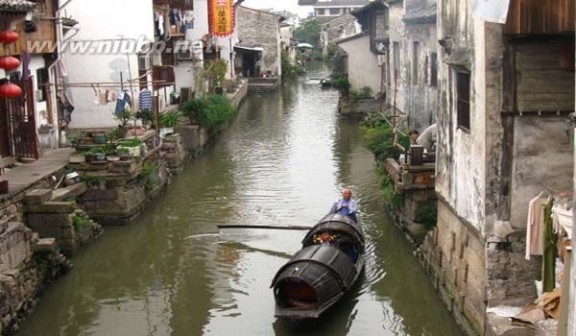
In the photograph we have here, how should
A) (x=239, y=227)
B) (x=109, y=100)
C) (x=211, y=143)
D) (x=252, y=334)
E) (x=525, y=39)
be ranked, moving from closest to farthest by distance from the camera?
(x=525, y=39) → (x=252, y=334) → (x=239, y=227) → (x=109, y=100) → (x=211, y=143)

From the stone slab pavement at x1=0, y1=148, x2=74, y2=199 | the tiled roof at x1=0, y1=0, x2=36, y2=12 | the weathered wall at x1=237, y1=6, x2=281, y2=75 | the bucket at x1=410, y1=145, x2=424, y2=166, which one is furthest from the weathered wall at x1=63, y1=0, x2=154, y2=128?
the weathered wall at x1=237, y1=6, x2=281, y2=75

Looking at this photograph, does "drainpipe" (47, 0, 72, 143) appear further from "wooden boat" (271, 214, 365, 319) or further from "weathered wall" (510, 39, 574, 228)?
"weathered wall" (510, 39, 574, 228)

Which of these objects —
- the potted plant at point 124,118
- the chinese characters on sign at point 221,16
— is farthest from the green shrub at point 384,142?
the chinese characters on sign at point 221,16

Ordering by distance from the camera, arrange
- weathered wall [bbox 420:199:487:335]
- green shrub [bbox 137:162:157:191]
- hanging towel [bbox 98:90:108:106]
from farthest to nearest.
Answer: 1. hanging towel [bbox 98:90:108:106]
2. green shrub [bbox 137:162:157:191]
3. weathered wall [bbox 420:199:487:335]

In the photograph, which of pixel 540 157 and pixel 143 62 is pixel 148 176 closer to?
pixel 143 62

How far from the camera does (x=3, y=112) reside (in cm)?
2097

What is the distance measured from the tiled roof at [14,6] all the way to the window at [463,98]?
30.0 ft

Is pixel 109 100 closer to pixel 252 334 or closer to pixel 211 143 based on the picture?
pixel 211 143

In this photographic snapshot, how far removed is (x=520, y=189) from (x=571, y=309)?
12.9ft

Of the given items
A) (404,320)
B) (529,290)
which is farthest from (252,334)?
(529,290)

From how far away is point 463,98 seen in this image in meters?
13.1

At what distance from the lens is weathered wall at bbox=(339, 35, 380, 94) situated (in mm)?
39375

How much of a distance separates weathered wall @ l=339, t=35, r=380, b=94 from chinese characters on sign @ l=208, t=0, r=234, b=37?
6159 mm

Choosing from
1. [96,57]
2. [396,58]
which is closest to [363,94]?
[396,58]
